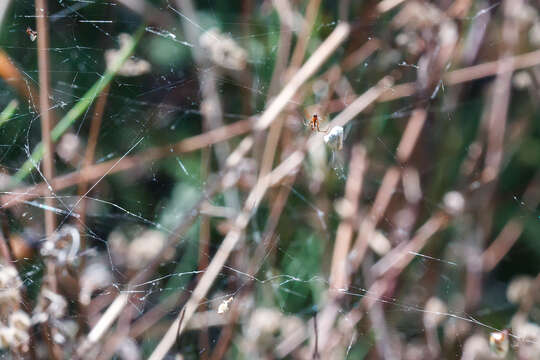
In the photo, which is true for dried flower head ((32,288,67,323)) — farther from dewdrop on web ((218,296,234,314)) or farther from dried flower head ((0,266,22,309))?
dewdrop on web ((218,296,234,314))

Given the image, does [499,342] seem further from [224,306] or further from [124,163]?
[124,163]

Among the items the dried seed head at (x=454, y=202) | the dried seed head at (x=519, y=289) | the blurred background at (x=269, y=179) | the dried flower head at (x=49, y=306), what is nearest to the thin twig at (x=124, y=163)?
the blurred background at (x=269, y=179)

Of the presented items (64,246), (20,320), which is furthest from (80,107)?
(20,320)

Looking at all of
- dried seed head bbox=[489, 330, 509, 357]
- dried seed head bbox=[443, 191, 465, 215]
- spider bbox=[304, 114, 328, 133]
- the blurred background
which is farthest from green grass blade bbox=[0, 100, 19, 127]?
dried seed head bbox=[489, 330, 509, 357]

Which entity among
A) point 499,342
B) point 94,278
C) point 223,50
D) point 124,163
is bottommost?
point 499,342

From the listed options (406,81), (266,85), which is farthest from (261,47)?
(406,81)

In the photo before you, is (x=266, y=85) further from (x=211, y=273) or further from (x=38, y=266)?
(x=38, y=266)

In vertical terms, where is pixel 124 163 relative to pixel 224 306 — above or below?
above
